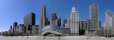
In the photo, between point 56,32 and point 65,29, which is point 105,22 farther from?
point 56,32

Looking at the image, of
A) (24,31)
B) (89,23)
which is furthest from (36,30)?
(89,23)

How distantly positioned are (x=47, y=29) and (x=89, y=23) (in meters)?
45.8

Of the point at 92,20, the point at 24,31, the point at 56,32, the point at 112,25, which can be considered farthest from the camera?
the point at 92,20

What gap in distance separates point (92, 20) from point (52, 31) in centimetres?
5788

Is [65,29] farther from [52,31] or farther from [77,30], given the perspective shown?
[52,31]

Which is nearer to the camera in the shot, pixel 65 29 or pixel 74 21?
pixel 65 29

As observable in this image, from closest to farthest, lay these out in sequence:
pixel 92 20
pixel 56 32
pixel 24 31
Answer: pixel 56 32, pixel 24 31, pixel 92 20

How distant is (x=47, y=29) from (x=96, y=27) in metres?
50.0

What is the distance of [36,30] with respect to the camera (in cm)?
16800

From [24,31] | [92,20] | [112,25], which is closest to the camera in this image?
[112,25]

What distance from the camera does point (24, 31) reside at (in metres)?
168

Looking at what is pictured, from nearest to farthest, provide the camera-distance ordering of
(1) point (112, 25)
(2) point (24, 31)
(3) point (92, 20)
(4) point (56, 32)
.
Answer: (4) point (56, 32)
(1) point (112, 25)
(2) point (24, 31)
(3) point (92, 20)

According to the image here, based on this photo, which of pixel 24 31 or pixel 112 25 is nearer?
pixel 112 25

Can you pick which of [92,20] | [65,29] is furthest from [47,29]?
[92,20]
